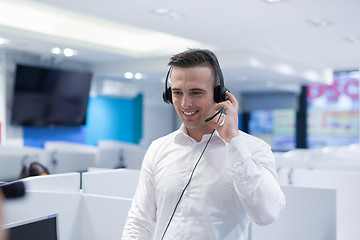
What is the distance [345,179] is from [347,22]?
2063 mm

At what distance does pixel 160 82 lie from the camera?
27.3ft

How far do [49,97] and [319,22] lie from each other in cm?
409

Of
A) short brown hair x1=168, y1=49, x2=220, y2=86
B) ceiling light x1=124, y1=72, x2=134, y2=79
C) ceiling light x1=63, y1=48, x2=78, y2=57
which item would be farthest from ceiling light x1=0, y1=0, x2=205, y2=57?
short brown hair x1=168, y1=49, x2=220, y2=86

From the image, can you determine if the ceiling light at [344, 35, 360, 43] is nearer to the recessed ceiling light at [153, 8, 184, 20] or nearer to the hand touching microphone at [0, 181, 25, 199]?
the recessed ceiling light at [153, 8, 184, 20]

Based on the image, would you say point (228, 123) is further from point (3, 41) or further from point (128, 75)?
point (128, 75)

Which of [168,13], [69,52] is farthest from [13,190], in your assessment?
[69,52]

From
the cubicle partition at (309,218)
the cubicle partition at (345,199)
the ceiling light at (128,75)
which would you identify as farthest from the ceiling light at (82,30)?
the cubicle partition at (309,218)

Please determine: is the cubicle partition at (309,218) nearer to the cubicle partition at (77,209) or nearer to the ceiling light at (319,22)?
the cubicle partition at (77,209)

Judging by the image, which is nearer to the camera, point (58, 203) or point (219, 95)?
point (219, 95)

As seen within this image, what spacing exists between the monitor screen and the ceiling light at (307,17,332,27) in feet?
11.2

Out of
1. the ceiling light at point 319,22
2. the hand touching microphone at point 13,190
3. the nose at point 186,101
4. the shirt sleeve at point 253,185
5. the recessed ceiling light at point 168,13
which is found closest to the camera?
the hand touching microphone at point 13,190

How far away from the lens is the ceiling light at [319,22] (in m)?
4.01

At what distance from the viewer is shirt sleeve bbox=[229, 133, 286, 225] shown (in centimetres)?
99

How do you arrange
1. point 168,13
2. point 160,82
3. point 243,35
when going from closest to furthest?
point 168,13 < point 243,35 < point 160,82
